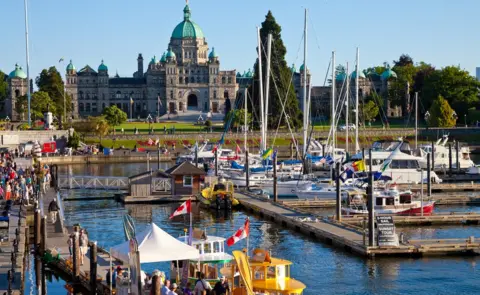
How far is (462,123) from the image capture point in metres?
152

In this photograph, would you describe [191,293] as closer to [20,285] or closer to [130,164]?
A: [20,285]

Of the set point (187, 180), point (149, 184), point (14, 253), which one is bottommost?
point (14, 253)

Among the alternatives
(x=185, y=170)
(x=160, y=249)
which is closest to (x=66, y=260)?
(x=160, y=249)

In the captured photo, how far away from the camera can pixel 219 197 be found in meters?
60.3

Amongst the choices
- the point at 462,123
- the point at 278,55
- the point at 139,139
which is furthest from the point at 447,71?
the point at 139,139

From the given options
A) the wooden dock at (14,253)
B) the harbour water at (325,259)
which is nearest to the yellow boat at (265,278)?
the harbour water at (325,259)

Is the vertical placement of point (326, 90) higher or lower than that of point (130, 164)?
higher

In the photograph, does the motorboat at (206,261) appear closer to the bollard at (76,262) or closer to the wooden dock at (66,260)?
the wooden dock at (66,260)

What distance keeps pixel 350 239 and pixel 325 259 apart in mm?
2547

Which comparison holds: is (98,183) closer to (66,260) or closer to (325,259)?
(325,259)

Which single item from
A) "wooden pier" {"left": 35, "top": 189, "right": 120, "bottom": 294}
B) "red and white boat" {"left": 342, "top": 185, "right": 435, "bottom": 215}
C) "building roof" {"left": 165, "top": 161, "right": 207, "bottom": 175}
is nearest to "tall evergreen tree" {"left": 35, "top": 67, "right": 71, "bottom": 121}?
"building roof" {"left": 165, "top": 161, "right": 207, "bottom": 175}

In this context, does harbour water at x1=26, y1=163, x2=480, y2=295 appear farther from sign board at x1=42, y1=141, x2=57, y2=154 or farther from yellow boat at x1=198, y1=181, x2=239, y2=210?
sign board at x1=42, y1=141, x2=57, y2=154

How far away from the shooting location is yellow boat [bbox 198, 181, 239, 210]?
6034 cm

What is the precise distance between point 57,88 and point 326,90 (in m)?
57.1
